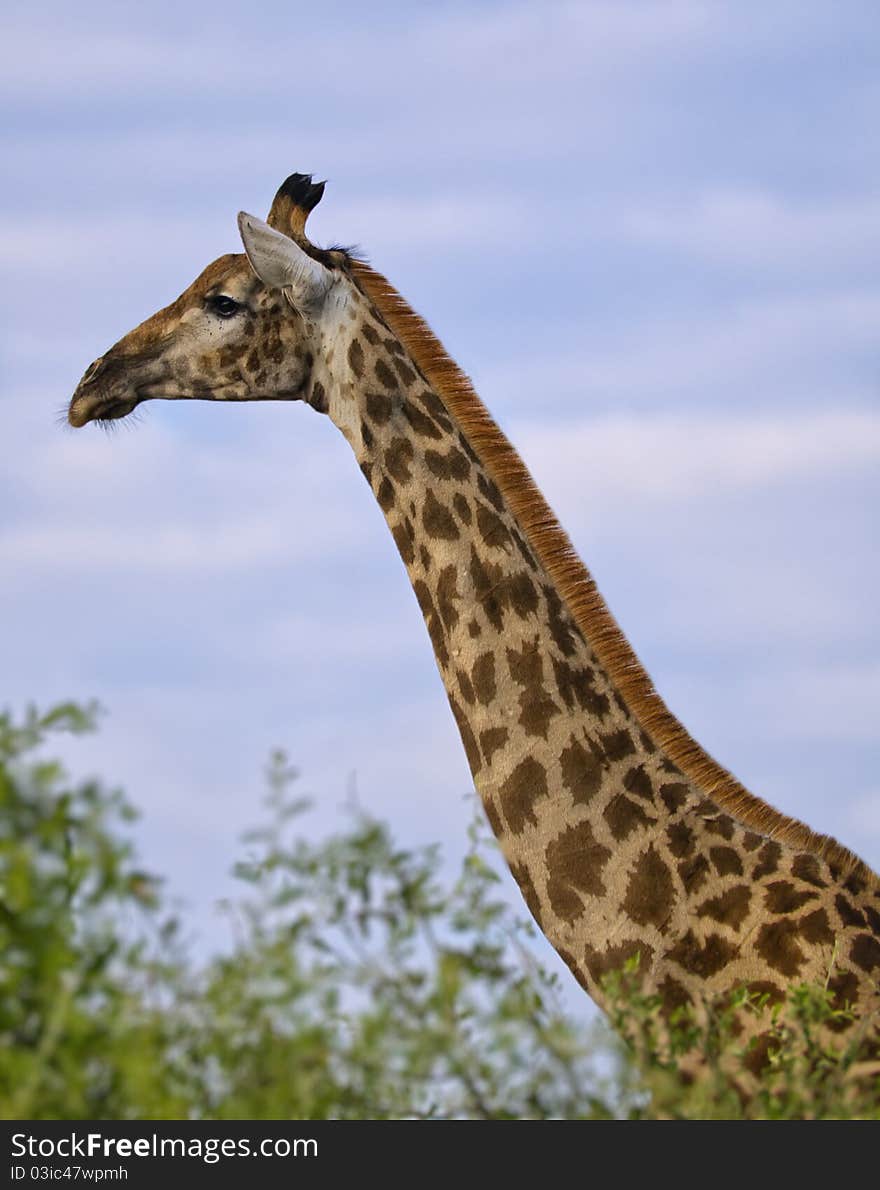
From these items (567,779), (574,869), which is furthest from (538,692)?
(574,869)

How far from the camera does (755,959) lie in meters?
6.52

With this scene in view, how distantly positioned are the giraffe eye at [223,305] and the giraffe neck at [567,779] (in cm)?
83

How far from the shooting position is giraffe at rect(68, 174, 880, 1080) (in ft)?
21.7

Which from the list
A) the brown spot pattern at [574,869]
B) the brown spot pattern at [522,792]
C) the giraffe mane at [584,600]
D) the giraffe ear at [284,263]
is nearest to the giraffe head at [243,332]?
the giraffe ear at [284,263]

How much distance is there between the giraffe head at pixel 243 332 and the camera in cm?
821

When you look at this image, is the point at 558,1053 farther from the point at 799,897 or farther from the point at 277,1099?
the point at 799,897

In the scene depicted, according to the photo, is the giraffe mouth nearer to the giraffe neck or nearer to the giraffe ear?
the giraffe ear

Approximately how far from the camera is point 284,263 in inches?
322

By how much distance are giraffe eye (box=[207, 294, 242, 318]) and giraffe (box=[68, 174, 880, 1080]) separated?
0.5 inches

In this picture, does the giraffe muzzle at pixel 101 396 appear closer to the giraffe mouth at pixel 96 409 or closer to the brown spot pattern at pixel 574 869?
the giraffe mouth at pixel 96 409

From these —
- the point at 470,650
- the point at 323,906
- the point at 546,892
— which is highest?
the point at 470,650

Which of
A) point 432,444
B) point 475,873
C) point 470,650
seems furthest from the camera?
point 432,444
